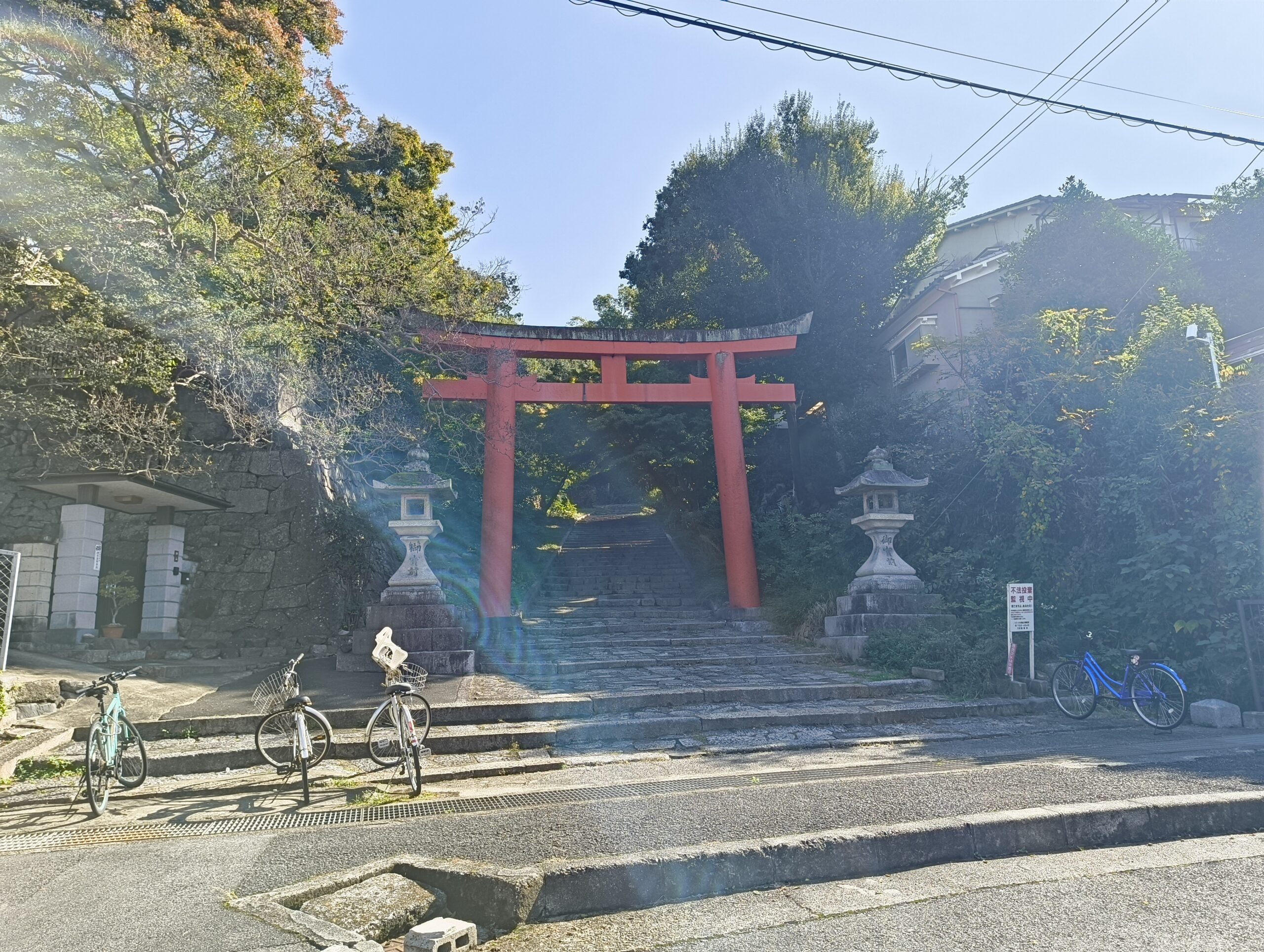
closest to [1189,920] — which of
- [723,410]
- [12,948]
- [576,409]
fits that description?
[12,948]

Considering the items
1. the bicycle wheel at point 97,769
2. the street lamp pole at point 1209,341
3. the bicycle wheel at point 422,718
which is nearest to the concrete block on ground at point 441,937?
the bicycle wheel at point 422,718

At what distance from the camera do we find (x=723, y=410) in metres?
14.6

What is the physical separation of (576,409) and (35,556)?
39.5 ft

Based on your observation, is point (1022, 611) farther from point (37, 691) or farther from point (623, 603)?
point (37, 691)

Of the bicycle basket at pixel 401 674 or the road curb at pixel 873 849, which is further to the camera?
the bicycle basket at pixel 401 674

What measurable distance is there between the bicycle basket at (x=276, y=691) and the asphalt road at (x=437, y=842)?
1365 mm

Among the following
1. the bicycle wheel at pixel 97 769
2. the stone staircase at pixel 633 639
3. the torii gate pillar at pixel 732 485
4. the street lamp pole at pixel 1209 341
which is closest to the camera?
the bicycle wheel at pixel 97 769

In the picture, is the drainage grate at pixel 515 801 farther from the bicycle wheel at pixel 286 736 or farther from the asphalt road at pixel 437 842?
the bicycle wheel at pixel 286 736

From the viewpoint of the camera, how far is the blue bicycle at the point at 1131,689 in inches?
310

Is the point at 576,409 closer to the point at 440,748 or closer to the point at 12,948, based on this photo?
the point at 440,748

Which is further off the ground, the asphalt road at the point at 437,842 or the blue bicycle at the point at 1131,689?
the blue bicycle at the point at 1131,689

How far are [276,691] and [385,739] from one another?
0.95m

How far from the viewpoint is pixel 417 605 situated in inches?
418

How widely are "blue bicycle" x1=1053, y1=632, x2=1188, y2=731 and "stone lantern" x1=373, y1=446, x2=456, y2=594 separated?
24.8 ft
